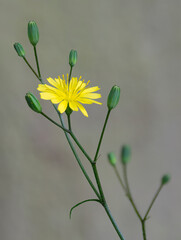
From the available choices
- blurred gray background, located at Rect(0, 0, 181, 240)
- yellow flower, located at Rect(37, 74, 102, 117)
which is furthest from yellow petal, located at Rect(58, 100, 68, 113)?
blurred gray background, located at Rect(0, 0, 181, 240)

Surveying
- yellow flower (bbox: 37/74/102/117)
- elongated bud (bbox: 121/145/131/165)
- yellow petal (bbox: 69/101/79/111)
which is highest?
yellow flower (bbox: 37/74/102/117)

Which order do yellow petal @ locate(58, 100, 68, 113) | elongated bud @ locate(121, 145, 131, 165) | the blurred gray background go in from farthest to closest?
the blurred gray background
elongated bud @ locate(121, 145, 131, 165)
yellow petal @ locate(58, 100, 68, 113)

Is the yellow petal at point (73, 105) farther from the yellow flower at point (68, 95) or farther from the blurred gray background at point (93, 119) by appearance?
the blurred gray background at point (93, 119)

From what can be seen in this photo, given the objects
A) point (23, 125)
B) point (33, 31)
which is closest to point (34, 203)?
point (23, 125)

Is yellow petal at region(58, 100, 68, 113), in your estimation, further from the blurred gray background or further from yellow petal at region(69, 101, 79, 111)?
the blurred gray background

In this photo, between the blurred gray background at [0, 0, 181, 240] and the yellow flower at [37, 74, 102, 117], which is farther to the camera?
the blurred gray background at [0, 0, 181, 240]

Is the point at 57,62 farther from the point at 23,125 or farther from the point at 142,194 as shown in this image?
the point at 142,194

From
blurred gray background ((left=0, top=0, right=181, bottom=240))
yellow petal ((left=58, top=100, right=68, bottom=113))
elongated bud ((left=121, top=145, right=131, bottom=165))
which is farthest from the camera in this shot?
blurred gray background ((left=0, top=0, right=181, bottom=240))

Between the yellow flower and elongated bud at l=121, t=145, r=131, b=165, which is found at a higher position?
the yellow flower

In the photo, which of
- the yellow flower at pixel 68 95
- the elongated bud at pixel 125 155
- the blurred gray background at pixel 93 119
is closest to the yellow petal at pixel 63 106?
the yellow flower at pixel 68 95
